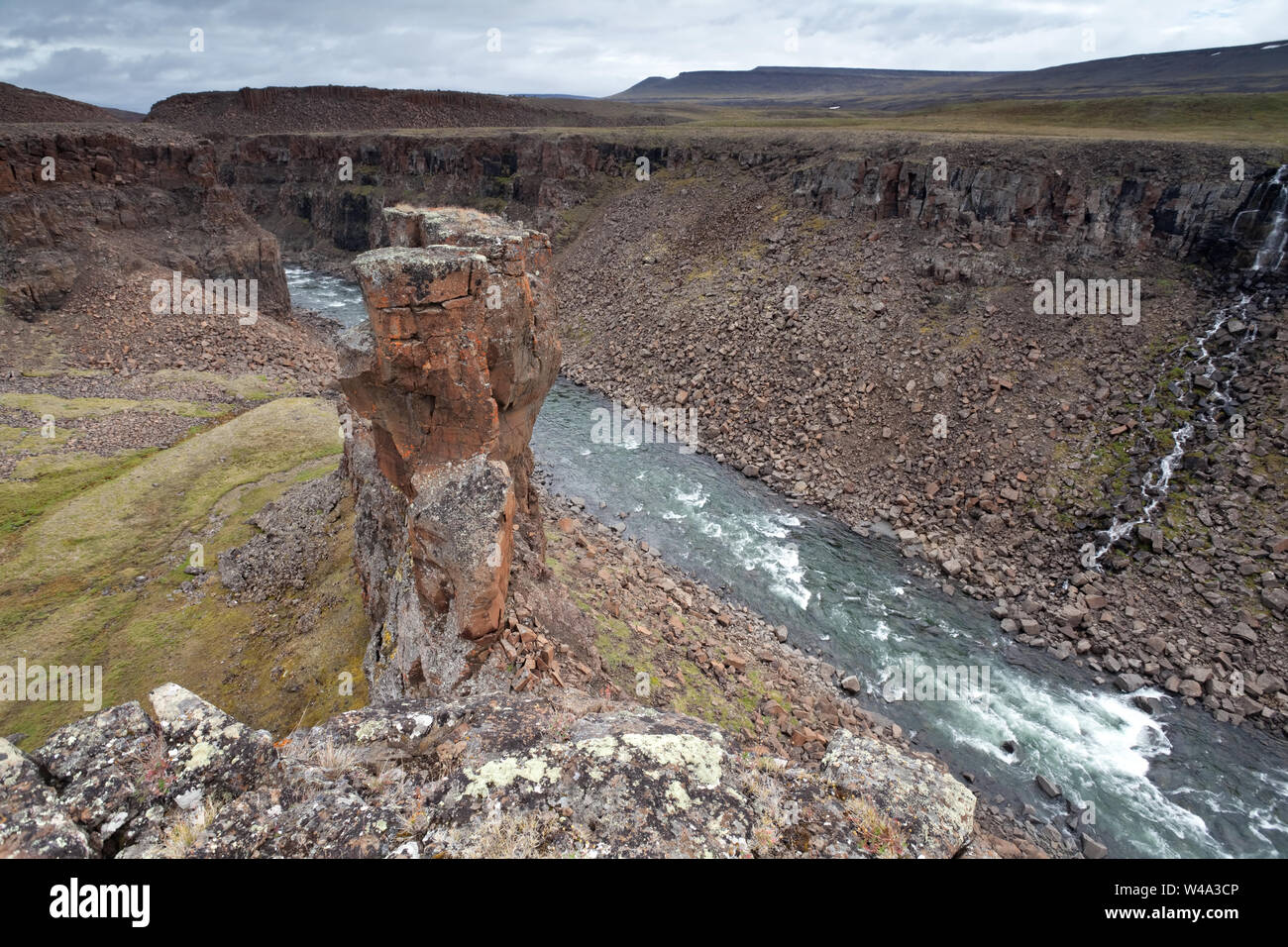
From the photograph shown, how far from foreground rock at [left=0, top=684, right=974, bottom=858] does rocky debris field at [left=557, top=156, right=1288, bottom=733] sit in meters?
22.3

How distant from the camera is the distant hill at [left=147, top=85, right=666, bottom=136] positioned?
114 meters

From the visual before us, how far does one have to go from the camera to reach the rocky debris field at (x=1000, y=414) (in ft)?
83.3

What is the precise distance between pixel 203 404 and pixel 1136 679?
4807 cm

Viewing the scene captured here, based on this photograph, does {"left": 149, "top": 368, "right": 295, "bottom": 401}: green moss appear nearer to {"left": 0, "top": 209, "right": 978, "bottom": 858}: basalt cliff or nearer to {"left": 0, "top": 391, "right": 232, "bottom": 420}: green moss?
{"left": 0, "top": 391, "right": 232, "bottom": 420}: green moss

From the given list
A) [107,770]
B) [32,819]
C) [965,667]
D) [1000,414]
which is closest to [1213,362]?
[1000,414]

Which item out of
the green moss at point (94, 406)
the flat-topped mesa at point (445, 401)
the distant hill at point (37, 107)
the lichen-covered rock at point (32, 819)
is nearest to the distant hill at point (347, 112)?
the distant hill at point (37, 107)

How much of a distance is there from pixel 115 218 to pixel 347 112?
83196mm

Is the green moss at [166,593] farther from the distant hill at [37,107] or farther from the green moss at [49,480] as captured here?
the distant hill at [37,107]

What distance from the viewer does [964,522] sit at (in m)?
31.4

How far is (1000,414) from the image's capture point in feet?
115

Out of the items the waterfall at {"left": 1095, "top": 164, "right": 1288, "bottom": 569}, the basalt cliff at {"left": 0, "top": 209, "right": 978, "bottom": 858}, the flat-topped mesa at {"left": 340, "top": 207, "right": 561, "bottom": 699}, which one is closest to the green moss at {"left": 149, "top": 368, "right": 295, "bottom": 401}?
the flat-topped mesa at {"left": 340, "top": 207, "right": 561, "bottom": 699}
